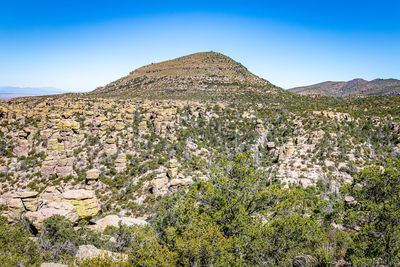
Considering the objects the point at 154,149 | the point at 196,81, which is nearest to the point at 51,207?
the point at 154,149

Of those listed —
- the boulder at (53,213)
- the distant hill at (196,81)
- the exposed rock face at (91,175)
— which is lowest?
the exposed rock face at (91,175)

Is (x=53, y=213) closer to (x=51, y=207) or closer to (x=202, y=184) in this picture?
(x=51, y=207)

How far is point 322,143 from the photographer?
1169 inches

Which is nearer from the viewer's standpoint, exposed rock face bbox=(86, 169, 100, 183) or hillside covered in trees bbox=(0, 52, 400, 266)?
hillside covered in trees bbox=(0, 52, 400, 266)

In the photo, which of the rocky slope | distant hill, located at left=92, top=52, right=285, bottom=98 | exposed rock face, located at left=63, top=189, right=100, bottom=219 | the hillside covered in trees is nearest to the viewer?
the hillside covered in trees

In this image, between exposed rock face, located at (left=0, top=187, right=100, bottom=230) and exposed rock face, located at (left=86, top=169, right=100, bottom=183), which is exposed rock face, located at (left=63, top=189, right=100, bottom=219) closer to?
exposed rock face, located at (left=0, top=187, right=100, bottom=230)

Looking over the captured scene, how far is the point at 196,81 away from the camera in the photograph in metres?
70.8

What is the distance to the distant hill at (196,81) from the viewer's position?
2485 inches

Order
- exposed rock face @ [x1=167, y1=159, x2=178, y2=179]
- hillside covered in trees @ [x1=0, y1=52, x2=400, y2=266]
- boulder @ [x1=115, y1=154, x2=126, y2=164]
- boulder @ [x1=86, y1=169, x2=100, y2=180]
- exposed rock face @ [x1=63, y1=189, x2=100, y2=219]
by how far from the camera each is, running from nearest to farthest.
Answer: hillside covered in trees @ [x1=0, y1=52, x2=400, y2=266] < exposed rock face @ [x1=63, y1=189, x2=100, y2=219] < boulder @ [x1=86, y1=169, x2=100, y2=180] < exposed rock face @ [x1=167, y1=159, x2=178, y2=179] < boulder @ [x1=115, y1=154, x2=126, y2=164]

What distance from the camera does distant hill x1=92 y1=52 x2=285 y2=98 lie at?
6312 cm

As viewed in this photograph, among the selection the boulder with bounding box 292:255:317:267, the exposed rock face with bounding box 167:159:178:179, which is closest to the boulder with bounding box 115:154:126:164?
the exposed rock face with bounding box 167:159:178:179

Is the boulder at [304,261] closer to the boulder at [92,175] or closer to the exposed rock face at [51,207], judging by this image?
the exposed rock face at [51,207]

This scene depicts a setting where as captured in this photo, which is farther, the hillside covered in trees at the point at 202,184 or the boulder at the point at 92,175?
Result: the boulder at the point at 92,175

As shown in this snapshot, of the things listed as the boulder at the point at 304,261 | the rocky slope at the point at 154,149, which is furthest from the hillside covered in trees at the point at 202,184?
the rocky slope at the point at 154,149
